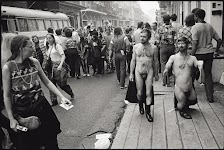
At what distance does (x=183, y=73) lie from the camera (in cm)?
454

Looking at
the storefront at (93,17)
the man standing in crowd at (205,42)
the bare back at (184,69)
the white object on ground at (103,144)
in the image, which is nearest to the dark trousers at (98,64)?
the man standing in crowd at (205,42)

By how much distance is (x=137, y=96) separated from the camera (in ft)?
→ 15.5

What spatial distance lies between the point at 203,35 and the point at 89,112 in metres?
3.01

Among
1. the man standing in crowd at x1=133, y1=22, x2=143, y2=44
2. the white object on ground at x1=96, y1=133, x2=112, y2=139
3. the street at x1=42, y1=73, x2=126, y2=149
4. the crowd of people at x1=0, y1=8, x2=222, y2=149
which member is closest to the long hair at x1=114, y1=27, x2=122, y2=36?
the crowd of people at x1=0, y1=8, x2=222, y2=149

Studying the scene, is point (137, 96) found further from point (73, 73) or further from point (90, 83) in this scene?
point (73, 73)

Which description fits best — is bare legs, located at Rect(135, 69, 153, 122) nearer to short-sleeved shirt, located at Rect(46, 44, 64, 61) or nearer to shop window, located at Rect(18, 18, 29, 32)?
short-sleeved shirt, located at Rect(46, 44, 64, 61)

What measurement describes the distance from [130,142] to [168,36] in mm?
4193

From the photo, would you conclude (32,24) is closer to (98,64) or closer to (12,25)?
(12,25)

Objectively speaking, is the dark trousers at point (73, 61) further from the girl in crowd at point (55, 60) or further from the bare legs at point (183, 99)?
the bare legs at point (183, 99)

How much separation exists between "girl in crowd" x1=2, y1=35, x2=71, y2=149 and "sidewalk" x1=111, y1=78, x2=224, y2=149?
1.14 metres

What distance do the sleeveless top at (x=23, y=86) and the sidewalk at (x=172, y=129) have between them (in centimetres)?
138

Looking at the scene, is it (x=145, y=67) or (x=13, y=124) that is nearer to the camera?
(x=13, y=124)

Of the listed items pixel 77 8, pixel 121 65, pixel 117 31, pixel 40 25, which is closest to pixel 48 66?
pixel 121 65

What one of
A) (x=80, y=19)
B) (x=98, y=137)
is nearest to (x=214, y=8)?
(x=98, y=137)
